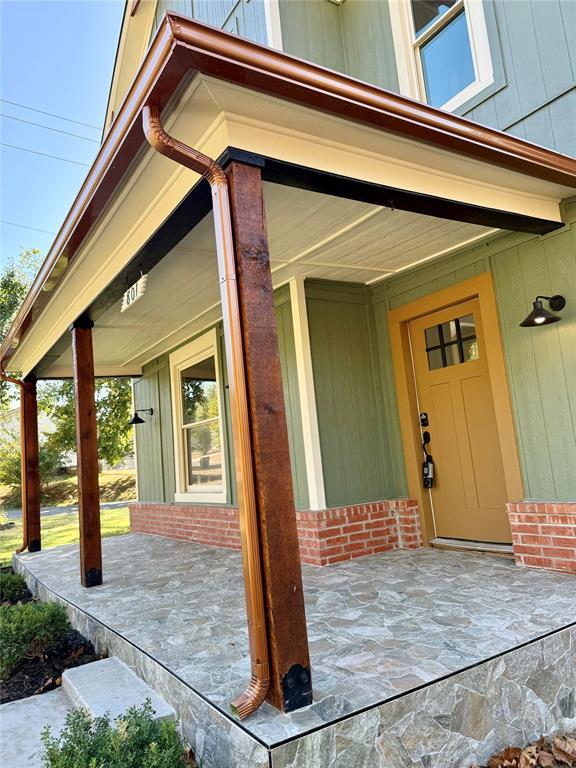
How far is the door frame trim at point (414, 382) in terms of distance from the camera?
12.8 ft

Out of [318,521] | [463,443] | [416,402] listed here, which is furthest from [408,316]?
[318,521]

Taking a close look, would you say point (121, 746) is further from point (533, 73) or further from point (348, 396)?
point (533, 73)

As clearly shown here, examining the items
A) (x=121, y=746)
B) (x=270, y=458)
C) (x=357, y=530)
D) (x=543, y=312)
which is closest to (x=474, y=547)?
(x=357, y=530)

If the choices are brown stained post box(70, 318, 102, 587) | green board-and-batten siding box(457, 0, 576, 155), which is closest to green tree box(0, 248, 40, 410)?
brown stained post box(70, 318, 102, 587)

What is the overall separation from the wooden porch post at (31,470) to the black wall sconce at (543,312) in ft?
18.8

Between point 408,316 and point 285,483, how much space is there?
3104 millimetres

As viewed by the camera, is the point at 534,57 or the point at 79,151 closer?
the point at 534,57

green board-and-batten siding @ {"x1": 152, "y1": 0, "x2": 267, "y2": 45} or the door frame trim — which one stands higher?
green board-and-batten siding @ {"x1": 152, "y1": 0, "x2": 267, "y2": 45}

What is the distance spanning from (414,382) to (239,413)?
312cm

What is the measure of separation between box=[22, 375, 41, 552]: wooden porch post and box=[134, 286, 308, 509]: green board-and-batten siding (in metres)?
1.70

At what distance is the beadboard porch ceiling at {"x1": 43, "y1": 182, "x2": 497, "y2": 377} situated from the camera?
3.28 meters

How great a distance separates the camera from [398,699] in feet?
6.37

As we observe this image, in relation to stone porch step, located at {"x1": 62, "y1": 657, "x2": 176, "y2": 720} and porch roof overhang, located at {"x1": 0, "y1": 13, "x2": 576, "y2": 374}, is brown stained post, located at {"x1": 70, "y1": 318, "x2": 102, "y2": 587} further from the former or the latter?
stone porch step, located at {"x1": 62, "y1": 657, "x2": 176, "y2": 720}

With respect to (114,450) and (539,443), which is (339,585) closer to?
(539,443)
